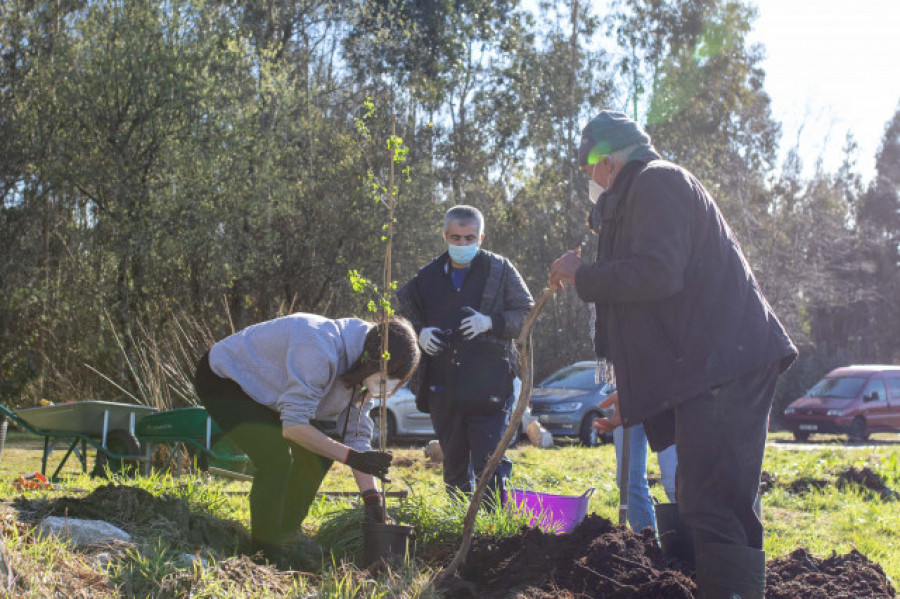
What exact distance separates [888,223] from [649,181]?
150 ft

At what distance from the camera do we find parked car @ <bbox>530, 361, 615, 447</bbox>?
15500 millimetres

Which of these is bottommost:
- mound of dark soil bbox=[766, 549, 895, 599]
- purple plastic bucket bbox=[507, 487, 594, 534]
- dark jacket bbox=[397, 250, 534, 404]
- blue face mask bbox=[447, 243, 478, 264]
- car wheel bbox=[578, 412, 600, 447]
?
car wheel bbox=[578, 412, 600, 447]

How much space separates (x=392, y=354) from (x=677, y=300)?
140 centimetres

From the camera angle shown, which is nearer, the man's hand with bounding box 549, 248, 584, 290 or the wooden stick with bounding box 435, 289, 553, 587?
the man's hand with bounding box 549, 248, 584, 290

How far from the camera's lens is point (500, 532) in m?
4.13

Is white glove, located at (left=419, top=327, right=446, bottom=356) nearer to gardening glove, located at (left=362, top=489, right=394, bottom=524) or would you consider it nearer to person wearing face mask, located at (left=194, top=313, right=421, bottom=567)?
person wearing face mask, located at (left=194, top=313, right=421, bottom=567)

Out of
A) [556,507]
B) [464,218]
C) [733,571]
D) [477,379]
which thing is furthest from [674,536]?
[464,218]

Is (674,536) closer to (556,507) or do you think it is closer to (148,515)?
(556,507)

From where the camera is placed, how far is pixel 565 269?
317cm

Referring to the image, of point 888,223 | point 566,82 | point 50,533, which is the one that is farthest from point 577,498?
point 888,223

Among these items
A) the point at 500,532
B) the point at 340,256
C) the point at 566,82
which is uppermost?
the point at 566,82

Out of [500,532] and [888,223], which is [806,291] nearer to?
[888,223]

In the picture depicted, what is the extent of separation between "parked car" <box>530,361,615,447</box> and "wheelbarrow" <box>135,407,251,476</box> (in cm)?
881

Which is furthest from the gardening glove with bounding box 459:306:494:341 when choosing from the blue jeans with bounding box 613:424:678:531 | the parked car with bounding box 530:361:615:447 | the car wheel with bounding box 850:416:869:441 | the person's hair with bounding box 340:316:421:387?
the car wheel with bounding box 850:416:869:441
